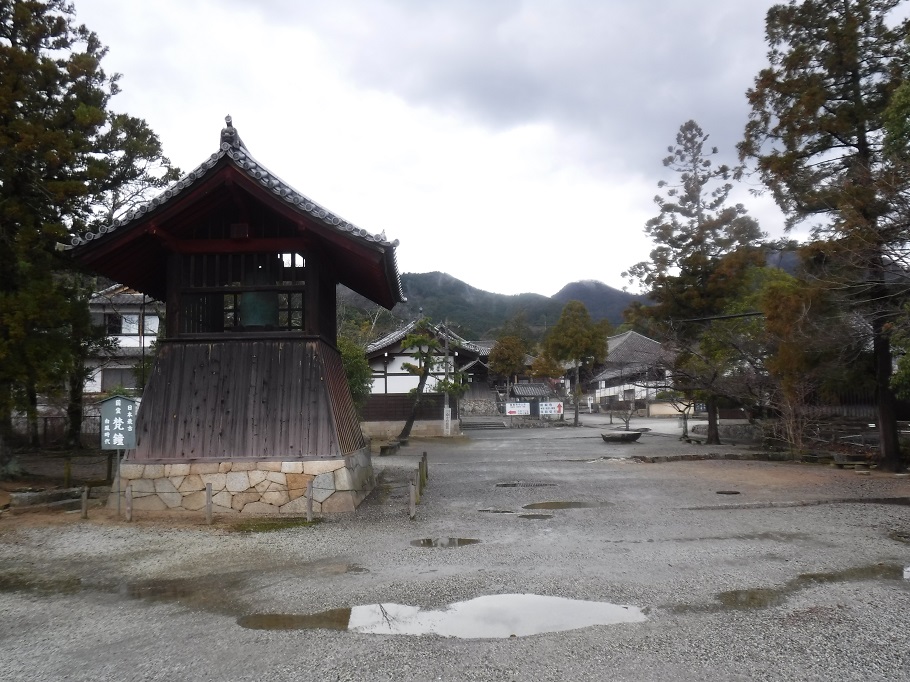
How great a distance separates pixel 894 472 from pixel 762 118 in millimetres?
9045

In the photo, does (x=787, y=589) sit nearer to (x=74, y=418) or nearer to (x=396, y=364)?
(x=74, y=418)

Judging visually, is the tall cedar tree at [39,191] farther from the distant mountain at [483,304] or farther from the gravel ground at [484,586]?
the distant mountain at [483,304]

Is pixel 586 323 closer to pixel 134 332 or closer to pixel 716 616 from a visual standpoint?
pixel 134 332

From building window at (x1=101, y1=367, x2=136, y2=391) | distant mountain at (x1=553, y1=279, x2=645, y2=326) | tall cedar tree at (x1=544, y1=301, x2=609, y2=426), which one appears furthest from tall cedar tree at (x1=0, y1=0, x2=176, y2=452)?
distant mountain at (x1=553, y1=279, x2=645, y2=326)

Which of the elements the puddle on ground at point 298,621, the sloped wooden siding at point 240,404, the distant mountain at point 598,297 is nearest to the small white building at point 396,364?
the sloped wooden siding at point 240,404

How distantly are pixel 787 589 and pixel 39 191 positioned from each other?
1348 cm

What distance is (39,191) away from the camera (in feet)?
40.6

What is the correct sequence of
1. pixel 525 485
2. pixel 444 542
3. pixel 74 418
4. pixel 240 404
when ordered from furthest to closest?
pixel 74 418 < pixel 525 485 < pixel 240 404 < pixel 444 542

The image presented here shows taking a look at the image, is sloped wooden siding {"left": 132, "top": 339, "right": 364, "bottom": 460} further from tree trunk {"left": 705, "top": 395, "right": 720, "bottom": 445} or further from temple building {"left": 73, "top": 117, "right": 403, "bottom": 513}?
tree trunk {"left": 705, "top": 395, "right": 720, "bottom": 445}

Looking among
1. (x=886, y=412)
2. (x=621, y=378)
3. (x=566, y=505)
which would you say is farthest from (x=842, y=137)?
(x=621, y=378)

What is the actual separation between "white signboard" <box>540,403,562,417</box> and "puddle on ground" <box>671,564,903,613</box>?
32.6 m

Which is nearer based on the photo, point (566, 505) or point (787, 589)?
point (787, 589)

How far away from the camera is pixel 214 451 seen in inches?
392

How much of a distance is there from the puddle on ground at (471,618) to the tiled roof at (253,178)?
565cm
